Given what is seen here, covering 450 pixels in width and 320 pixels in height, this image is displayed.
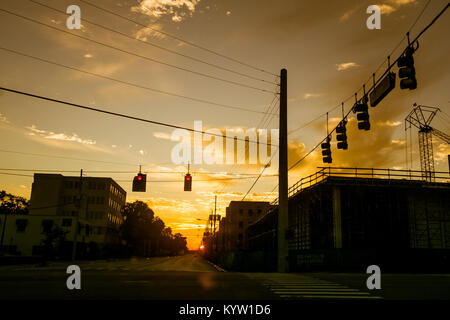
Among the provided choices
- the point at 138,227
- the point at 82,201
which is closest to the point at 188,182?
the point at 82,201

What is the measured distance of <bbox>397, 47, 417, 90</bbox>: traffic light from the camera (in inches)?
432

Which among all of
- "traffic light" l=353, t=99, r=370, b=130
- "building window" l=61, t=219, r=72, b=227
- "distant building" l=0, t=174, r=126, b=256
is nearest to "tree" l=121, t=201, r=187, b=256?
"distant building" l=0, t=174, r=126, b=256

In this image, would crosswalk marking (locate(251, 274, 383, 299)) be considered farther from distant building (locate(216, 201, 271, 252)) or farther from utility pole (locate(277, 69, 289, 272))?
distant building (locate(216, 201, 271, 252))

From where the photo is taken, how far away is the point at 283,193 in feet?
82.4

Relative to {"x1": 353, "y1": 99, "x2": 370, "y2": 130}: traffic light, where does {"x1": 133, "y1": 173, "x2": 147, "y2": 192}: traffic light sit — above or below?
below

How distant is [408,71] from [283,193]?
1490cm

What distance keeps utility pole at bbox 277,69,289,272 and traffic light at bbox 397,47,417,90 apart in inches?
575

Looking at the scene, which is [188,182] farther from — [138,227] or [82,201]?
[138,227]
